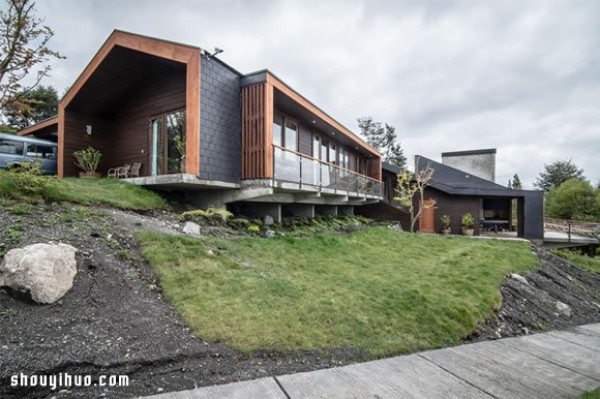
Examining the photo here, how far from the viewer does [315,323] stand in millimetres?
4004

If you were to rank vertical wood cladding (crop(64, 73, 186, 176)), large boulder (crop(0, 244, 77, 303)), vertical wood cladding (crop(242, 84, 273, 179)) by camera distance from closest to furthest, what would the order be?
large boulder (crop(0, 244, 77, 303)), vertical wood cladding (crop(242, 84, 273, 179)), vertical wood cladding (crop(64, 73, 186, 176))

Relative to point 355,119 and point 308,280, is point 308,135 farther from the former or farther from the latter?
point 355,119

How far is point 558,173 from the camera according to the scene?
47688 millimetres

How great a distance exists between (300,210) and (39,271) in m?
9.89

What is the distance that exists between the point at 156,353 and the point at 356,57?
51.1 feet

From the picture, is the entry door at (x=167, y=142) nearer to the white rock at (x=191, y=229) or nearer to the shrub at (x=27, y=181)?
the white rock at (x=191, y=229)

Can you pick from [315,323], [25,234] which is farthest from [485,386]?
[25,234]

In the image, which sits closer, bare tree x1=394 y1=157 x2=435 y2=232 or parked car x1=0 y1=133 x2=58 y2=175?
parked car x1=0 y1=133 x2=58 y2=175

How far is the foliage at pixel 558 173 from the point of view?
150ft

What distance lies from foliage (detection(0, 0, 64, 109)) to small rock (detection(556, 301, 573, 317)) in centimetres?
1350

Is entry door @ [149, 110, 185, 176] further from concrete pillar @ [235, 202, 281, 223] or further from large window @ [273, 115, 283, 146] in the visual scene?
large window @ [273, 115, 283, 146]

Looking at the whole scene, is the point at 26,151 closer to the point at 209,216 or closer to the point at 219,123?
the point at 219,123

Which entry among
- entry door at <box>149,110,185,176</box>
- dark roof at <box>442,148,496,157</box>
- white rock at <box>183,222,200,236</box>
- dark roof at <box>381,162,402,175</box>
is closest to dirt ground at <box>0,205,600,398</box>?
white rock at <box>183,222,200,236</box>

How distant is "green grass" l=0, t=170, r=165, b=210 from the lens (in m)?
5.88
